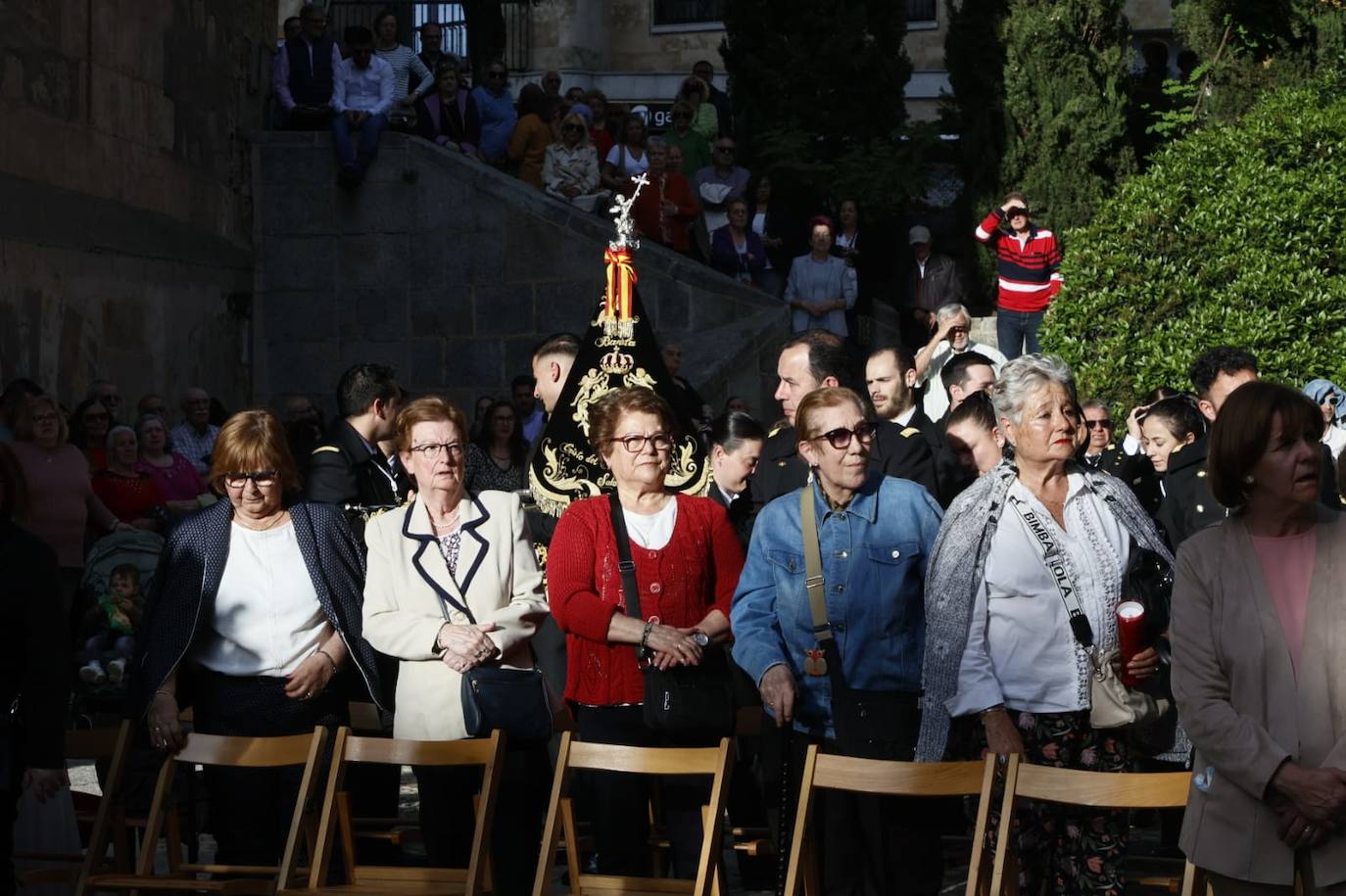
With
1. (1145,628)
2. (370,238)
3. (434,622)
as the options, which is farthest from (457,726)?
(370,238)

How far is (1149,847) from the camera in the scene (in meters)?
7.85

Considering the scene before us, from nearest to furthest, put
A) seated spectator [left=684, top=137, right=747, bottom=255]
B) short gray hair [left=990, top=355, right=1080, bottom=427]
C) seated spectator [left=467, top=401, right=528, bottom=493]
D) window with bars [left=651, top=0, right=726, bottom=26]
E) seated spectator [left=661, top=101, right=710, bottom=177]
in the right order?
1. short gray hair [left=990, top=355, right=1080, bottom=427]
2. seated spectator [left=467, top=401, right=528, bottom=493]
3. seated spectator [left=684, top=137, right=747, bottom=255]
4. seated spectator [left=661, top=101, right=710, bottom=177]
5. window with bars [left=651, top=0, right=726, bottom=26]

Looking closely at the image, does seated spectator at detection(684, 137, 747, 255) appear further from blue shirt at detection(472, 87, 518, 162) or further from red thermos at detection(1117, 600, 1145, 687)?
red thermos at detection(1117, 600, 1145, 687)

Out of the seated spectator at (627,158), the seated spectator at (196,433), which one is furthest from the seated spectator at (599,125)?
the seated spectator at (196,433)

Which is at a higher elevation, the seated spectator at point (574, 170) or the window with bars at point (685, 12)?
the window with bars at point (685, 12)

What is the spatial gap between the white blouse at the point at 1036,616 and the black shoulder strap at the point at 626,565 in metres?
1.03

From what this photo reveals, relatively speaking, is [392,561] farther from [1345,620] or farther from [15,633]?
[1345,620]

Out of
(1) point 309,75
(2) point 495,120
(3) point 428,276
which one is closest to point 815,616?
(3) point 428,276

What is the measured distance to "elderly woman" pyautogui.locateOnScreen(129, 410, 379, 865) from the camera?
604 cm

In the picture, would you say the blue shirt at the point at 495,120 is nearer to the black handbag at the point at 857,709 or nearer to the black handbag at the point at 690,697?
the black handbag at the point at 690,697

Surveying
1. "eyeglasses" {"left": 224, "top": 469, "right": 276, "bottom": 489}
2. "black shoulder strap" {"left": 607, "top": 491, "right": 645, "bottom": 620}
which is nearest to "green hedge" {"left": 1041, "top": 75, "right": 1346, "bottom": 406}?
"black shoulder strap" {"left": 607, "top": 491, "right": 645, "bottom": 620}

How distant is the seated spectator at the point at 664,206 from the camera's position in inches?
615

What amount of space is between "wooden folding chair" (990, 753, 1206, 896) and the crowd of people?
7.1 inches

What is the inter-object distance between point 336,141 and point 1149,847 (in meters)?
9.83
